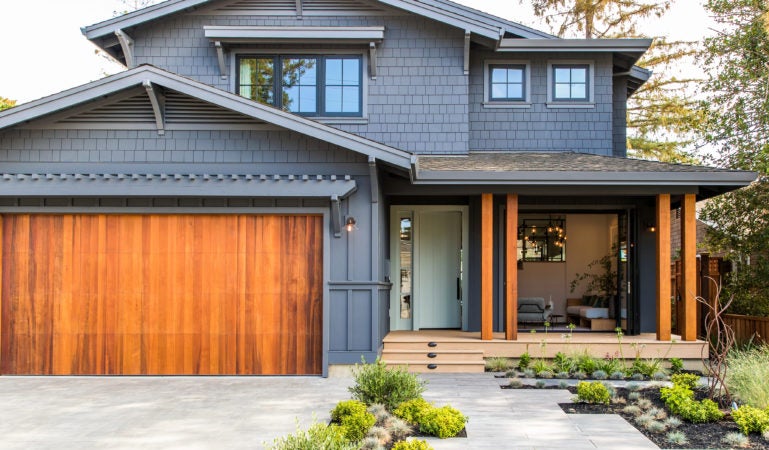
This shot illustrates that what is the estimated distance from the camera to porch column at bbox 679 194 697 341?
11.3m

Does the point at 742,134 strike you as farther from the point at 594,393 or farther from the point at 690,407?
the point at 690,407

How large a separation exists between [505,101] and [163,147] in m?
6.09

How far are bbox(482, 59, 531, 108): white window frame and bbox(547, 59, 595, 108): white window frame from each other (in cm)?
36

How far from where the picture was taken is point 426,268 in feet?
45.3

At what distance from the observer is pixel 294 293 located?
10633 millimetres

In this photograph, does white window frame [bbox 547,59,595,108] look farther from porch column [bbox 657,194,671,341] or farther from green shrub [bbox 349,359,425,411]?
green shrub [bbox 349,359,425,411]

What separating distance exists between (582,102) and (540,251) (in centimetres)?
408

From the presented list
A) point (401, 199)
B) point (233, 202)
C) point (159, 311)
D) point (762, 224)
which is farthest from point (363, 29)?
point (762, 224)

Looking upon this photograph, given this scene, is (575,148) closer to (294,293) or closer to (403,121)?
(403,121)

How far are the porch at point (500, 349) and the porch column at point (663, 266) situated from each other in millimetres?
228

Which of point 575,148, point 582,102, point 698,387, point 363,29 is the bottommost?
point 698,387

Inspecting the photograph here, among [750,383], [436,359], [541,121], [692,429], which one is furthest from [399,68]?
[692,429]

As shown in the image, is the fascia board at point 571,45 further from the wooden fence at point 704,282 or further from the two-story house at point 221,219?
the wooden fence at point 704,282

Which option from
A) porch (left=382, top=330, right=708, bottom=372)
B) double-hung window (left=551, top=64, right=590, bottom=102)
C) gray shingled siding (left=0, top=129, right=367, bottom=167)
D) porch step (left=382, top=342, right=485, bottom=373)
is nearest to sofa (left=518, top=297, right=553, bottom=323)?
porch (left=382, top=330, right=708, bottom=372)
